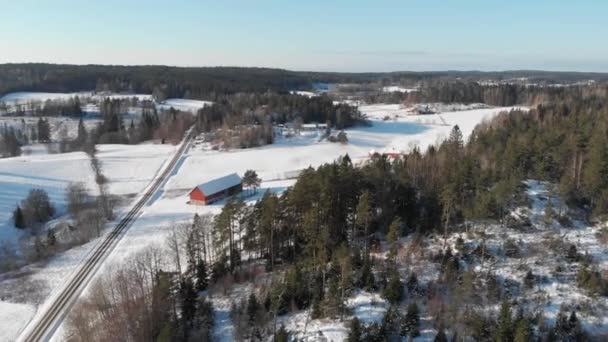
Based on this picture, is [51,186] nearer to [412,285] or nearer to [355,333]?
[412,285]

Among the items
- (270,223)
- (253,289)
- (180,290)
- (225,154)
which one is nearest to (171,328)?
(180,290)

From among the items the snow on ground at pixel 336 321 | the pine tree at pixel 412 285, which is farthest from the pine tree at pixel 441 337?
the pine tree at pixel 412 285

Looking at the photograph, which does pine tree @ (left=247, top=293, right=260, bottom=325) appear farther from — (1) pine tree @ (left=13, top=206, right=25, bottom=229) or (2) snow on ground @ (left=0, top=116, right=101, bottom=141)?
(2) snow on ground @ (left=0, top=116, right=101, bottom=141)

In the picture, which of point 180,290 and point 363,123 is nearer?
point 180,290

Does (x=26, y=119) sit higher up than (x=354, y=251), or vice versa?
(x=26, y=119)

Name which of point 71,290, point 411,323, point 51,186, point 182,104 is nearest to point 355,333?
point 411,323

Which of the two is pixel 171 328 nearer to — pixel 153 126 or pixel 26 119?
pixel 153 126

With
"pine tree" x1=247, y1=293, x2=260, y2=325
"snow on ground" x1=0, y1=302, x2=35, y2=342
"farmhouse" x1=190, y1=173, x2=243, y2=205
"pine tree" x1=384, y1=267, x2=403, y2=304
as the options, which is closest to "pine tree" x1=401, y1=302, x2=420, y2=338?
"pine tree" x1=384, y1=267, x2=403, y2=304
